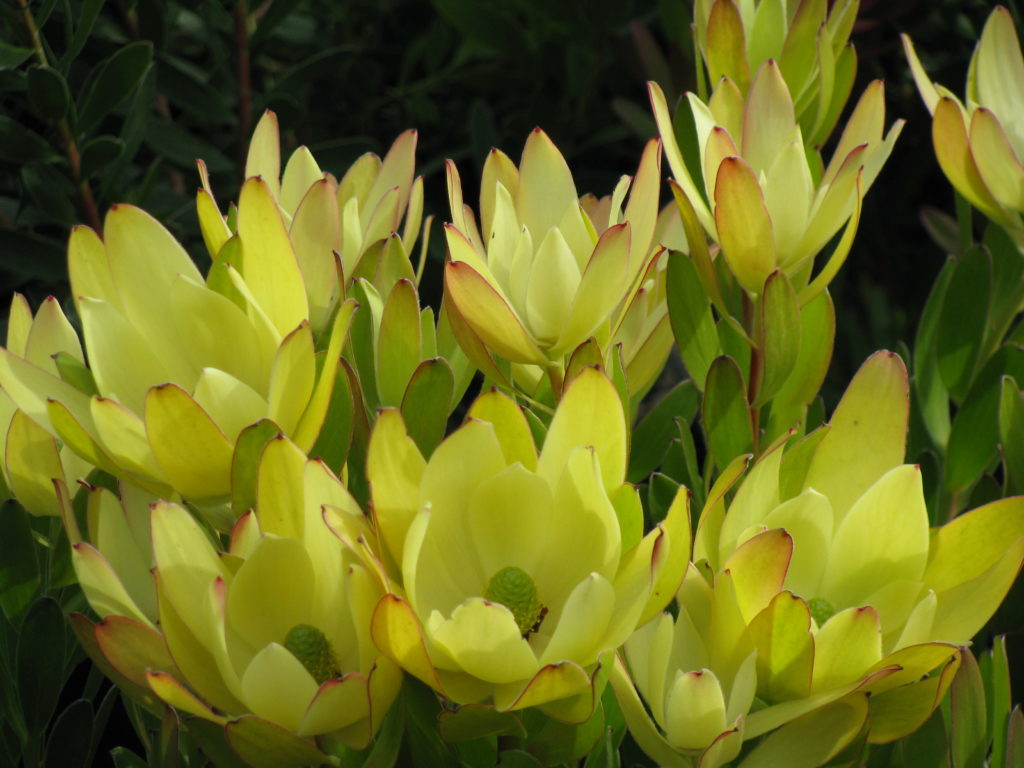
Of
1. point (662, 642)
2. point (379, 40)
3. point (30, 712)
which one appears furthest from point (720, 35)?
point (379, 40)

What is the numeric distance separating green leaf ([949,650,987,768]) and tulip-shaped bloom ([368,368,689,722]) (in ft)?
0.50

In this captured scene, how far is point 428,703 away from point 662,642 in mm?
90

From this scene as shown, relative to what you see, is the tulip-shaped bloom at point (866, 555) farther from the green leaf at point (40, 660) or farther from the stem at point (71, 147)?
the stem at point (71, 147)

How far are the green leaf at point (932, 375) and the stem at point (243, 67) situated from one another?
655 mm

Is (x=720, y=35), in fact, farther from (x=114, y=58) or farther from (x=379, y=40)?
(x=379, y=40)

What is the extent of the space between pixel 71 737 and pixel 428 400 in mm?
273

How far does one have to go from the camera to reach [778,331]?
21.1 inches

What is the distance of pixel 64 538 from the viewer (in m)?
0.58

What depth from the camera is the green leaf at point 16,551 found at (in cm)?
56

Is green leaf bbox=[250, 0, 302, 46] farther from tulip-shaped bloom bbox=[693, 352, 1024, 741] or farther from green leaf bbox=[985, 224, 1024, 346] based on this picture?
tulip-shaped bloom bbox=[693, 352, 1024, 741]

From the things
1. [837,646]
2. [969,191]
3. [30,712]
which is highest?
[969,191]

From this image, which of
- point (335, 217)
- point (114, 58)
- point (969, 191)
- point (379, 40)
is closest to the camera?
point (335, 217)

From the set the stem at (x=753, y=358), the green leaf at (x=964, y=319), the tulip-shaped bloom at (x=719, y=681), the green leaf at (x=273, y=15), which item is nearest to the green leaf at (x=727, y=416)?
the stem at (x=753, y=358)

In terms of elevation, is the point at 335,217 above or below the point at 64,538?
above
